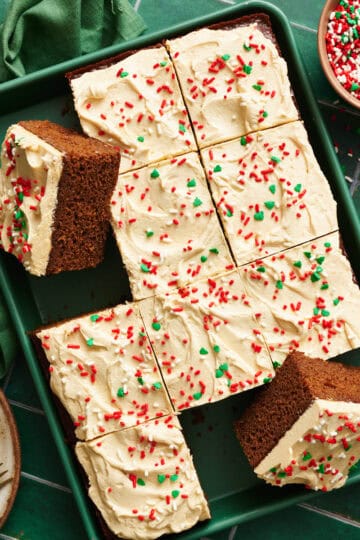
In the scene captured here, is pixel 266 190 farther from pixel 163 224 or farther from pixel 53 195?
pixel 53 195

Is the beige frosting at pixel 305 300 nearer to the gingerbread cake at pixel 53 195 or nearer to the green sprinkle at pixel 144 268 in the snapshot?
the green sprinkle at pixel 144 268

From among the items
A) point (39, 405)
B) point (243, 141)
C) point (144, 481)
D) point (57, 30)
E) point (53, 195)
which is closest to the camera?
point (53, 195)

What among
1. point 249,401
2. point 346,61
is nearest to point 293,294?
point 249,401

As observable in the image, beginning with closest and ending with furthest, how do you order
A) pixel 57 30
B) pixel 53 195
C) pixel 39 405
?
pixel 53 195 < pixel 57 30 < pixel 39 405

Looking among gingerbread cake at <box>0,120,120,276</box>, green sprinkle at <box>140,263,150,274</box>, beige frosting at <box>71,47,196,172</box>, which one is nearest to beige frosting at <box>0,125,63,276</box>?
gingerbread cake at <box>0,120,120,276</box>

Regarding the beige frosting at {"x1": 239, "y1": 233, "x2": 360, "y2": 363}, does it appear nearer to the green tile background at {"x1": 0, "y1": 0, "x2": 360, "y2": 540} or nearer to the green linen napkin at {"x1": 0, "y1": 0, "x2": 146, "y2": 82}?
the green tile background at {"x1": 0, "y1": 0, "x2": 360, "y2": 540}

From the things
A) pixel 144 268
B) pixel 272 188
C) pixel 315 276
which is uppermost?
pixel 272 188

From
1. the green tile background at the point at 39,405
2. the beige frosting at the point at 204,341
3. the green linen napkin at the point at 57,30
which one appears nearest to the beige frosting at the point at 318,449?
the beige frosting at the point at 204,341

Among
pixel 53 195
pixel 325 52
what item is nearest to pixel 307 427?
pixel 53 195
